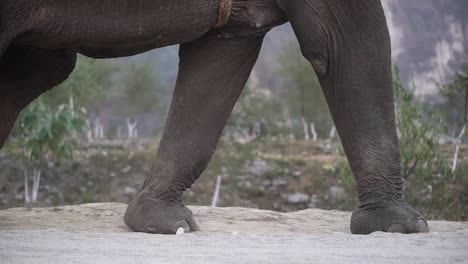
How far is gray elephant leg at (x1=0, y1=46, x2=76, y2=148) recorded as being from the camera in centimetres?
679

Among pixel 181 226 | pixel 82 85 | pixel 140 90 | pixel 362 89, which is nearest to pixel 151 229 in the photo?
pixel 181 226

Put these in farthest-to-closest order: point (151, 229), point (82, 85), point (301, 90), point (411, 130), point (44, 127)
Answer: point (301, 90), point (82, 85), point (44, 127), point (411, 130), point (151, 229)

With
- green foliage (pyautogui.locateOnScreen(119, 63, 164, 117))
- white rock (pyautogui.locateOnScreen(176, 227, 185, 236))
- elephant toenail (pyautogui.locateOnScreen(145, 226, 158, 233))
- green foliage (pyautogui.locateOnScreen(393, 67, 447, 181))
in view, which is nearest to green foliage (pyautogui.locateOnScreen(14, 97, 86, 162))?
green foliage (pyautogui.locateOnScreen(393, 67, 447, 181))

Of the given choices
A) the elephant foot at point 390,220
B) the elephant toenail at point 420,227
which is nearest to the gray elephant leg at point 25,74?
the elephant foot at point 390,220

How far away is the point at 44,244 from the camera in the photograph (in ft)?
16.6

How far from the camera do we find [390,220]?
21.8 feet

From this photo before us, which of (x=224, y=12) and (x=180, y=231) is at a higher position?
(x=224, y=12)

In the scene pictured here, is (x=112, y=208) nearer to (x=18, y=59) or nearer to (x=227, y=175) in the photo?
(x=18, y=59)

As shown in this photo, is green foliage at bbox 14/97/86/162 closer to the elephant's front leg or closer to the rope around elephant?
the elephant's front leg

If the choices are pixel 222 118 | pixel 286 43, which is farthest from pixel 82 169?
pixel 222 118

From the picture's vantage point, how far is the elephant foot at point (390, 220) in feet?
21.6

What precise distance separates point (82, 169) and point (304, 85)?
58.6ft

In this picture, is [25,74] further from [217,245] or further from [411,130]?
[411,130]

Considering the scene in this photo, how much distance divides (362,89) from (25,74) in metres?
2.45
